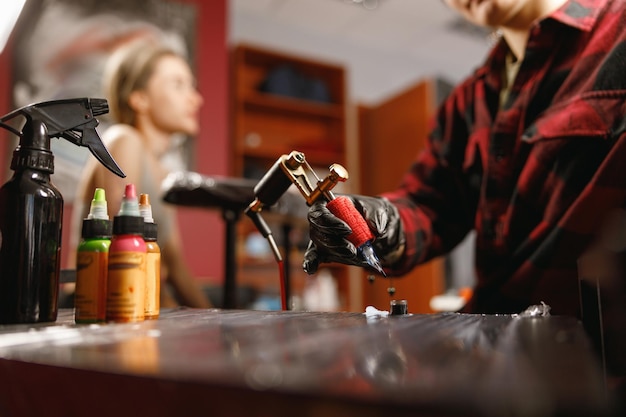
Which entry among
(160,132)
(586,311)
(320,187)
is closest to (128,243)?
(320,187)

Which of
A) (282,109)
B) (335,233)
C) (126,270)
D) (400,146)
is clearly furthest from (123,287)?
(400,146)

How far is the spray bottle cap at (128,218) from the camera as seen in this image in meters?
0.57

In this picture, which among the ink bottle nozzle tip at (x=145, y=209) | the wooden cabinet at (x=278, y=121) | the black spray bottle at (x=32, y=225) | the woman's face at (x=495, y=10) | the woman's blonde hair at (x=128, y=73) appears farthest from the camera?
the wooden cabinet at (x=278, y=121)

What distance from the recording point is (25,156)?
58cm

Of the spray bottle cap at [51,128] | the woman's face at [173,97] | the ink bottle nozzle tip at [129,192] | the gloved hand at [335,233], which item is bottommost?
the gloved hand at [335,233]

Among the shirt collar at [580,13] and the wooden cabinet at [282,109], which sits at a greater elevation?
the wooden cabinet at [282,109]

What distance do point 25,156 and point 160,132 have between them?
1.77 metres

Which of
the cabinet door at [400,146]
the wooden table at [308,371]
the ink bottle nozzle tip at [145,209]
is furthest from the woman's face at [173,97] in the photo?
the wooden table at [308,371]

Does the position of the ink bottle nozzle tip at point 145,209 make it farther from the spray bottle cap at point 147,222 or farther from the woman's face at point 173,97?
the woman's face at point 173,97

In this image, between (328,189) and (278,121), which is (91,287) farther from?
(278,121)

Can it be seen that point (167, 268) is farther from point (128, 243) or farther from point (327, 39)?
point (327, 39)

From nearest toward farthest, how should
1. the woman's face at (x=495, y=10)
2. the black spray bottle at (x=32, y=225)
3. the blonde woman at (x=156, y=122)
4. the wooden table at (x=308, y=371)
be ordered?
the wooden table at (x=308, y=371) → the black spray bottle at (x=32, y=225) → the woman's face at (x=495, y=10) → the blonde woman at (x=156, y=122)

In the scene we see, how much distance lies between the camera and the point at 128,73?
232cm

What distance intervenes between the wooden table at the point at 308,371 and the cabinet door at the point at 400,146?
2.44 metres
